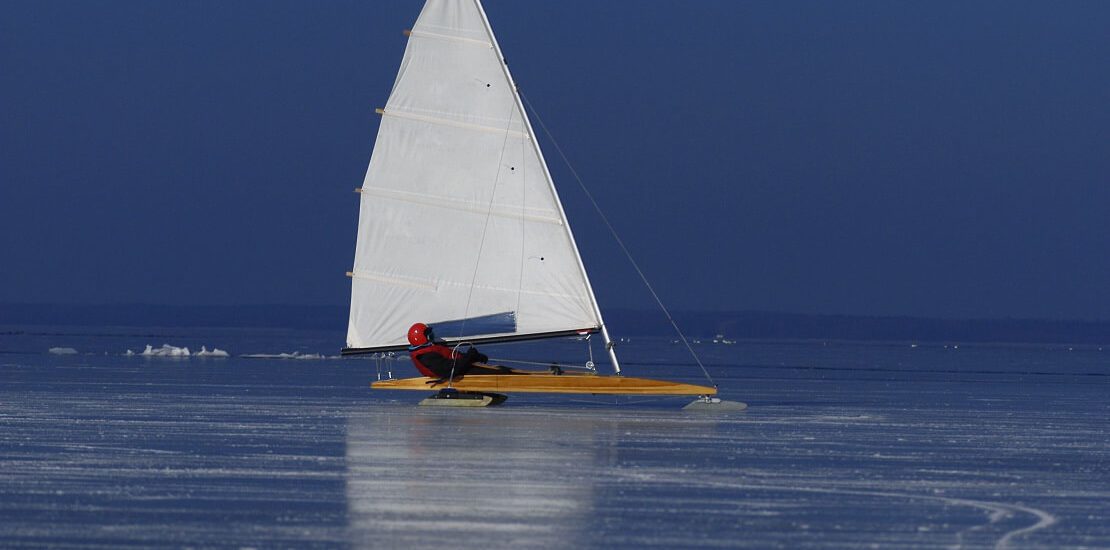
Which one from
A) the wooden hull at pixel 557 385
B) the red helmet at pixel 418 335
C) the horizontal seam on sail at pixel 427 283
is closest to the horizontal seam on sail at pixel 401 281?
the horizontal seam on sail at pixel 427 283

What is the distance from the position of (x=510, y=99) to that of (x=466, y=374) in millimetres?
4351

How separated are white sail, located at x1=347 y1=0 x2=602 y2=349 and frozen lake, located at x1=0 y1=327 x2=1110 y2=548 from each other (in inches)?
66.1

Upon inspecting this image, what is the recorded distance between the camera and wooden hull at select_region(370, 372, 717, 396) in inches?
1048

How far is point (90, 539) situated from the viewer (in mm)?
12062

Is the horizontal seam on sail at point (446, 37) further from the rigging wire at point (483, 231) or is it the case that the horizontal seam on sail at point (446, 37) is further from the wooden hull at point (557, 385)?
the wooden hull at point (557, 385)

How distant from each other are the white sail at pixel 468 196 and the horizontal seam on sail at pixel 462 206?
2 centimetres

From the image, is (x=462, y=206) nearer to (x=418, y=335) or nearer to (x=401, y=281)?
(x=401, y=281)

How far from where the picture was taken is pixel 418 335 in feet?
92.7

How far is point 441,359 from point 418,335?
2.08ft

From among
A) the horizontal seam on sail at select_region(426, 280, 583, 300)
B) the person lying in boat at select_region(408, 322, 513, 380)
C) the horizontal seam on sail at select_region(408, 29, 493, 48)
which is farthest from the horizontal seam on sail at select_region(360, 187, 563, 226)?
the horizontal seam on sail at select_region(408, 29, 493, 48)

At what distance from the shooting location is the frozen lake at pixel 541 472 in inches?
502

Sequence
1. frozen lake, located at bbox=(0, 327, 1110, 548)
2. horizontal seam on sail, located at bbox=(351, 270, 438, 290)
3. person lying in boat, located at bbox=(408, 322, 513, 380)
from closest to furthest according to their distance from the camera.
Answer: frozen lake, located at bbox=(0, 327, 1110, 548) < person lying in boat, located at bbox=(408, 322, 513, 380) < horizontal seam on sail, located at bbox=(351, 270, 438, 290)

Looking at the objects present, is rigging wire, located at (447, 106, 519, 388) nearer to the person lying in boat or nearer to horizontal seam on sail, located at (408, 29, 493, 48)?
the person lying in boat

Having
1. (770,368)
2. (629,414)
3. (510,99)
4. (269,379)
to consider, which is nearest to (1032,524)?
(629,414)
